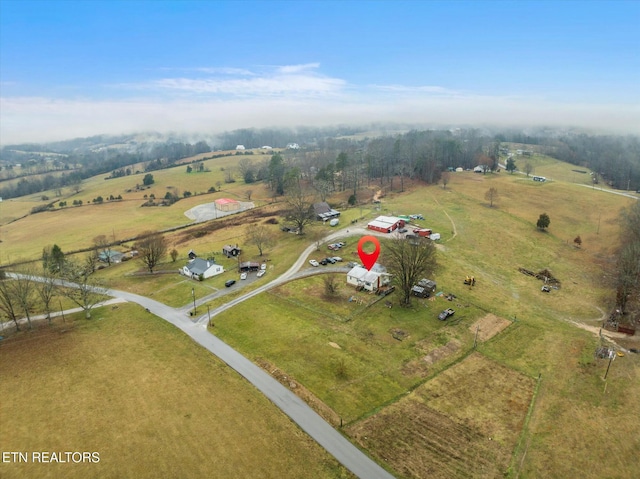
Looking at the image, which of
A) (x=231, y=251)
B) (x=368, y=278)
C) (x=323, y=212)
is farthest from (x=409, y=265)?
(x=323, y=212)

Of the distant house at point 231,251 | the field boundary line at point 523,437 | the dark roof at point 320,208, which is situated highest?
the dark roof at point 320,208

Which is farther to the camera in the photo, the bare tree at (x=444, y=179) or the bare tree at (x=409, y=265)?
the bare tree at (x=444, y=179)

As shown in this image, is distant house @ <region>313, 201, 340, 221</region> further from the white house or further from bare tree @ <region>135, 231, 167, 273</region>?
bare tree @ <region>135, 231, 167, 273</region>

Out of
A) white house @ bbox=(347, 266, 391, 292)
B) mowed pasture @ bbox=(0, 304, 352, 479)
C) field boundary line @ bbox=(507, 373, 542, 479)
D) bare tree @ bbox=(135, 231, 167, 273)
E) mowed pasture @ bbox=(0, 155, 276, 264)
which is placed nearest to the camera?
mowed pasture @ bbox=(0, 304, 352, 479)

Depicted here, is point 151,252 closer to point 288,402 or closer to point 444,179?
point 288,402

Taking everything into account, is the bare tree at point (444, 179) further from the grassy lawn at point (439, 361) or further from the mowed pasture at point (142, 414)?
the mowed pasture at point (142, 414)

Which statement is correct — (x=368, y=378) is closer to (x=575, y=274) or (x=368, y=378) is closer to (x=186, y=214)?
(x=575, y=274)

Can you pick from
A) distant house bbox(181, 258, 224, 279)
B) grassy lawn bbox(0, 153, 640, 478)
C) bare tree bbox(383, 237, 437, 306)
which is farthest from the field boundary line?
distant house bbox(181, 258, 224, 279)

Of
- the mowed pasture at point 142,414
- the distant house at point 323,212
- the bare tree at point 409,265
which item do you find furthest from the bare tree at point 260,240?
the mowed pasture at point 142,414
